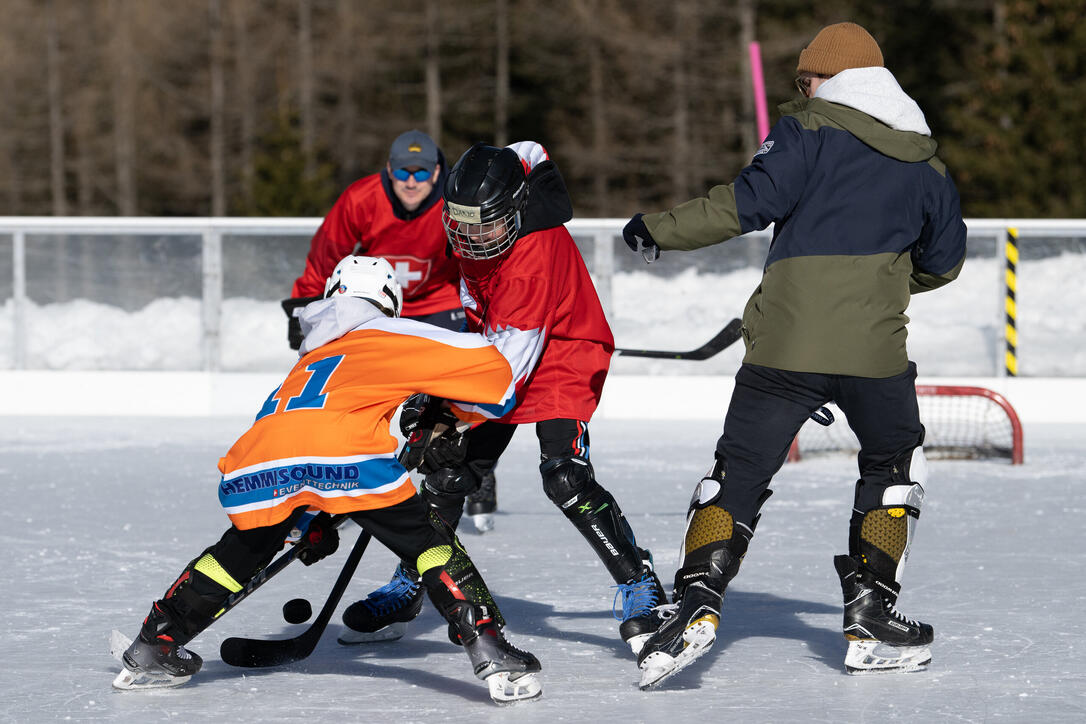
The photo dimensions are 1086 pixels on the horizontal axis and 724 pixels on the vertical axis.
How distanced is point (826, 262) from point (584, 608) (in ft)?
4.24

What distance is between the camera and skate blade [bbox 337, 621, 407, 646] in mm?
3438

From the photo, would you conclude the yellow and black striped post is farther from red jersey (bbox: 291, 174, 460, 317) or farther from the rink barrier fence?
red jersey (bbox: 291, 174, 460, 317)

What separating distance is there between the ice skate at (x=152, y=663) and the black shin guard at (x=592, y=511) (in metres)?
0.84

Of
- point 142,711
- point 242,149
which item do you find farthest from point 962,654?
point 242,149

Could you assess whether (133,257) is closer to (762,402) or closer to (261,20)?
(762,402)

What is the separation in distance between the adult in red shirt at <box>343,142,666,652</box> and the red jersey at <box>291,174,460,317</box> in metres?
1.69

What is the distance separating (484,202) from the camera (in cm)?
308

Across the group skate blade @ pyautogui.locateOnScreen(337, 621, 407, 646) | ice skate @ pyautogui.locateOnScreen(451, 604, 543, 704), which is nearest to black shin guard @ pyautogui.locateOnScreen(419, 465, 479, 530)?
skate blade @ pyautogui.locateOnScreen(337, 621, 407, 646)

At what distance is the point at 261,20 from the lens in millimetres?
36031

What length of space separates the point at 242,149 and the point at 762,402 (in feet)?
107

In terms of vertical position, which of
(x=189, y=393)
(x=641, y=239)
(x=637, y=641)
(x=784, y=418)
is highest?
(x=641, y=239)

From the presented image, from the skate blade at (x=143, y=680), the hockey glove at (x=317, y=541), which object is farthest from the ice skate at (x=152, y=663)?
the hockey glove at (x=317, y=541)

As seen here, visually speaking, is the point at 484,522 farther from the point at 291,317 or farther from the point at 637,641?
the point at 637,641

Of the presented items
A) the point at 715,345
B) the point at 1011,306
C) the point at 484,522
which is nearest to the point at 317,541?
the point at 715,345
